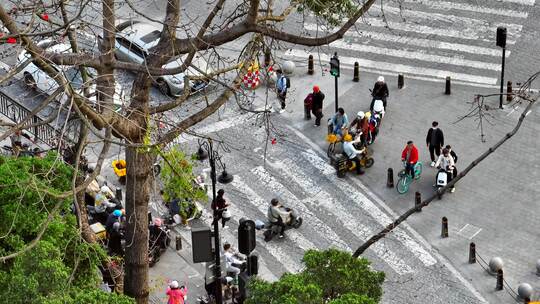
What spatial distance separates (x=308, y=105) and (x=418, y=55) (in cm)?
457

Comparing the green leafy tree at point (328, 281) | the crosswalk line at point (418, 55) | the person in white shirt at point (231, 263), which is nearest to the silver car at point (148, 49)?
A: the crosswalk line at point (418, 55)

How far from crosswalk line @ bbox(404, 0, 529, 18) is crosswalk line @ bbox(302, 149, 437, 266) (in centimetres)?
816

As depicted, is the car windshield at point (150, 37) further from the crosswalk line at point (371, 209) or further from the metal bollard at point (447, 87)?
the metal bollard at point (447, 87)

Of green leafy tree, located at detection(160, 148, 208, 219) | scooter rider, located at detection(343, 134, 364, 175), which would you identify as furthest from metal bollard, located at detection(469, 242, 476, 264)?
green leafy tree, located at detection(160, 148, 208, 219)

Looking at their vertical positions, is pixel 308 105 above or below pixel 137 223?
below

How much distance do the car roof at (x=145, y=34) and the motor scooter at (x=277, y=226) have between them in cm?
750

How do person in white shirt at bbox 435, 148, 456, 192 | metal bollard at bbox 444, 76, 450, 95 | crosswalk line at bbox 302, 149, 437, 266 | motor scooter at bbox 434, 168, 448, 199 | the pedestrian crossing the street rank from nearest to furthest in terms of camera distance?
crosswalk line at bbox 302, 149, 437, 266, person in white shirt at bbox 435, 148, 456, 192, motor scooter at bbox 434, 168, 448, 199, metal bollard at bbox 444, 76, 450, 95, the pedestrian crossing the street

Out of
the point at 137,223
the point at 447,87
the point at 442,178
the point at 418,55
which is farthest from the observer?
the point at 418,55

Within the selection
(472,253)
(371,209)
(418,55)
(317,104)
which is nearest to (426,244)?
(472,253)

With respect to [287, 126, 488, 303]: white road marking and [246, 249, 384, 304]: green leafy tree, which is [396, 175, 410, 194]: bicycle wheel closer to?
[287, 126, 488, 303]: white road marking

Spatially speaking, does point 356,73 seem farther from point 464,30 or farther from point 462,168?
point 462,168

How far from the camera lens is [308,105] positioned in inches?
1398

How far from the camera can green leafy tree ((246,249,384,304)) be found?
2120cm

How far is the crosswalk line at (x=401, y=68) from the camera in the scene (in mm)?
37250
